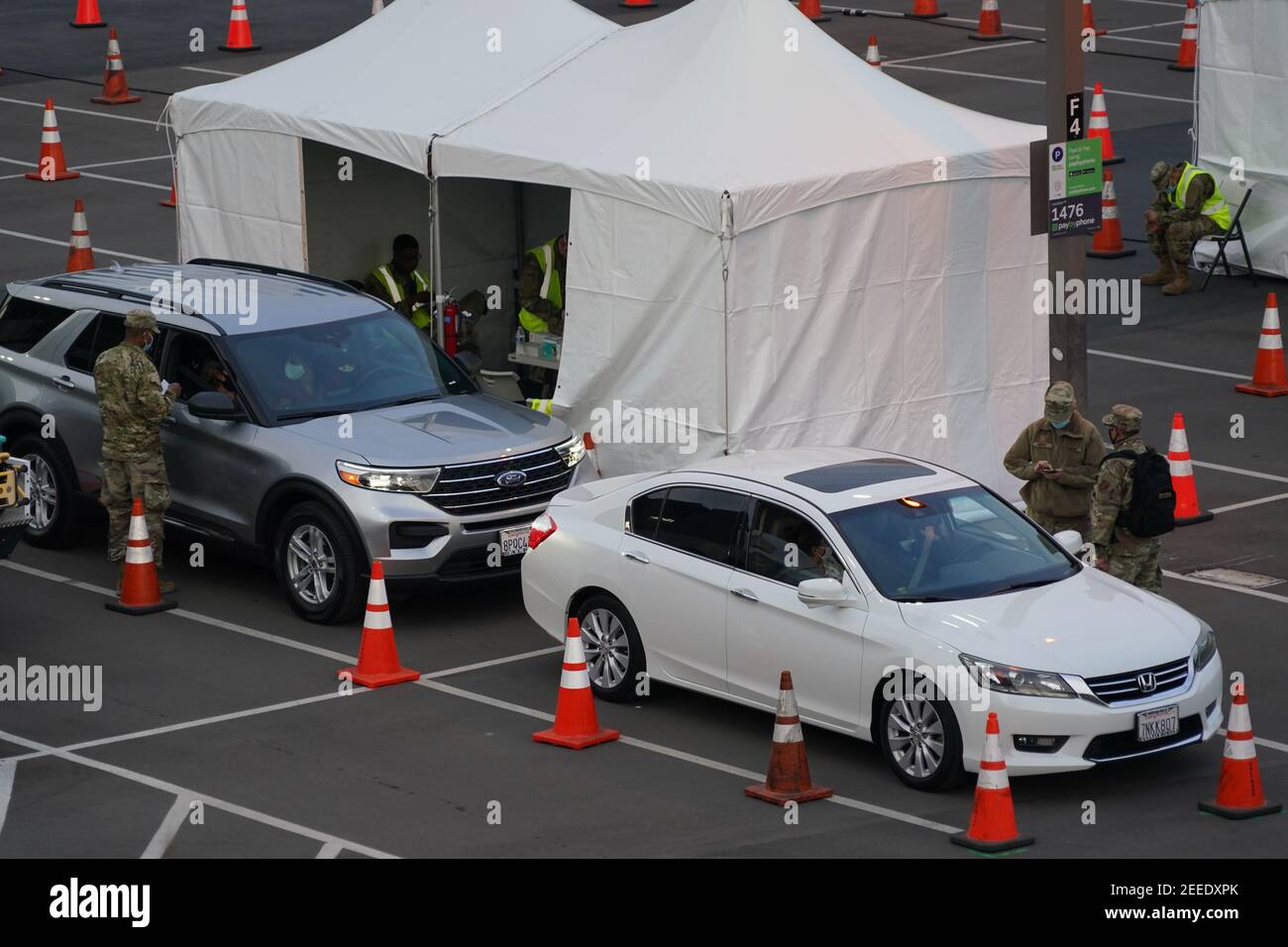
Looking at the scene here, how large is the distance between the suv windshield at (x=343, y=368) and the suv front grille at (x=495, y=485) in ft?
3.88

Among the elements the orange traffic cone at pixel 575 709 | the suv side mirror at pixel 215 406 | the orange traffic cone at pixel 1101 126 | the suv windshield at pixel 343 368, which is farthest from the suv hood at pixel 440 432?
the orange traffic cone at pixel 1101 126

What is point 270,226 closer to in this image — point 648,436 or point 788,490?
point 648,436

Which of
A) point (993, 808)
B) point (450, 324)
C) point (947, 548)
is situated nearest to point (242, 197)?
point (450, 324)

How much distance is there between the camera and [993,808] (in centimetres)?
1013

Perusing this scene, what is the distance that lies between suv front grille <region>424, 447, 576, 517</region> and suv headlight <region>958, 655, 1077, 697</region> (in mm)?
4345

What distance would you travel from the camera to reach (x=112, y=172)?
95.8 ft

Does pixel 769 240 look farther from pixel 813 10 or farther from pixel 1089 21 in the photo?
pixel 1089 21

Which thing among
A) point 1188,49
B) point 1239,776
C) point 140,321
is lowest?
point 1239,776

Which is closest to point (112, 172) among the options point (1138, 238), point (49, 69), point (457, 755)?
point (49, 69)

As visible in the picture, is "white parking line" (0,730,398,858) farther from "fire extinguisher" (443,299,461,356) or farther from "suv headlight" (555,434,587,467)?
"fire extinguisher" (443,299,461,356)

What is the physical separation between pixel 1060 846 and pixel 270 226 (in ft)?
34.6

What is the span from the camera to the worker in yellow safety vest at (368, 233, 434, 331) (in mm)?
18578

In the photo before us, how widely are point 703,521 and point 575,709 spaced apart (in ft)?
4.30

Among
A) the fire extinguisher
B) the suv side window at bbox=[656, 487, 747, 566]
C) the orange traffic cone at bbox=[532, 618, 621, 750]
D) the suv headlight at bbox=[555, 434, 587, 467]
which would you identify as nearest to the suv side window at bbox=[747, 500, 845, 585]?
the suv side window at bbox=[656, 487, 747, 566]
